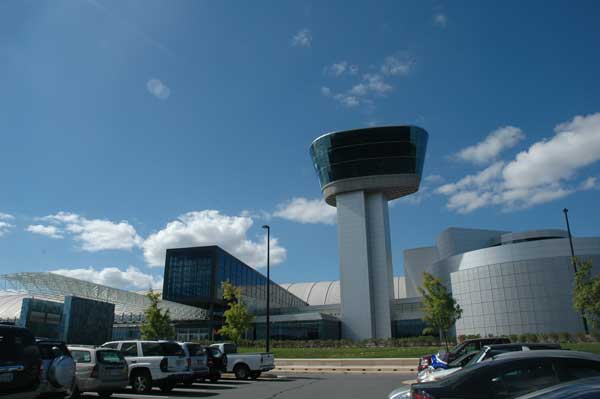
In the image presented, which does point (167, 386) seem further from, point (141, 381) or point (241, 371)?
point (241, 371)

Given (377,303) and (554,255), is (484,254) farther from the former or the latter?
(377,303)

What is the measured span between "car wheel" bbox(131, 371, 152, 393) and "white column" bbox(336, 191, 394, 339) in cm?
5536

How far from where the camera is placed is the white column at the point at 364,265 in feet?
223

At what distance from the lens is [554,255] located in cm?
5800

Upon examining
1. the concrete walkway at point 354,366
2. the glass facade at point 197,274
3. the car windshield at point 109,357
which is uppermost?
the glass facade at point 197,274

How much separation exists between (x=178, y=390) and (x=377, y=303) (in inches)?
2188

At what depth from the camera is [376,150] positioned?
2815 inches

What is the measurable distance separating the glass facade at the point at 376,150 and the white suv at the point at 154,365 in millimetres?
58906

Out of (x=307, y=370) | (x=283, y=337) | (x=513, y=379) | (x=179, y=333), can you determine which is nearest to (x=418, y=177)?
(x=283, y=337)

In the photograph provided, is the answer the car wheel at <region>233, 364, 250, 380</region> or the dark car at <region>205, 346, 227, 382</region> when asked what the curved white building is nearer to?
the car wheel at <region>233, 364, 250, 380</region>

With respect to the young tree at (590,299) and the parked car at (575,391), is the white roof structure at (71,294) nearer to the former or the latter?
the young tree at (590,299)

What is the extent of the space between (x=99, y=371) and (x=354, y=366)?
57.4ft

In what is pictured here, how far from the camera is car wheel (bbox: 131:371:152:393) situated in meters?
15.2

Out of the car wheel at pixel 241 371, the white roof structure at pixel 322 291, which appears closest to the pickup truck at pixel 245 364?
the car wheel at pixel 241 371
